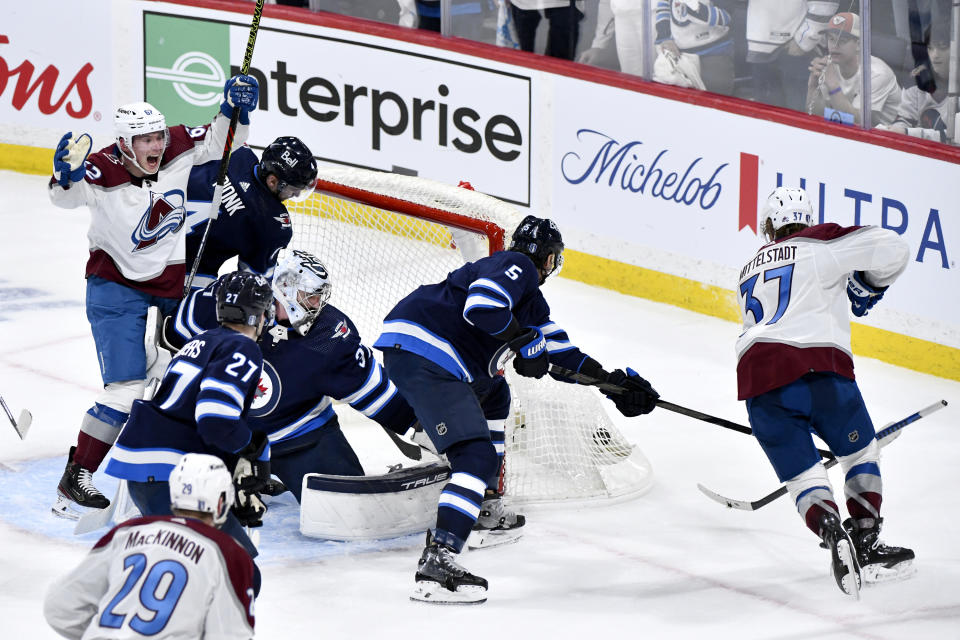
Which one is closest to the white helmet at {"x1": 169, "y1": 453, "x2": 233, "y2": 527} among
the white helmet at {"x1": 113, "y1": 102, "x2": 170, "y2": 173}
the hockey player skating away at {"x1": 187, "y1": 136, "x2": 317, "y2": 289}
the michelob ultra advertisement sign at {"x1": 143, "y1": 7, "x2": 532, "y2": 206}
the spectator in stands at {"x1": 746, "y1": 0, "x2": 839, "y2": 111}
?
the white helmet at {"x1": 113, "y1": 102, "x2": 170, "y2": 173}

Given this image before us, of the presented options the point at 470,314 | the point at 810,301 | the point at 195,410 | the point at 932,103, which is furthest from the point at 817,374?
the point at 932,103

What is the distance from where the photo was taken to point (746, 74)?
7.06 m

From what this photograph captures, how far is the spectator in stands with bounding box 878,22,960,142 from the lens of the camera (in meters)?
6.30

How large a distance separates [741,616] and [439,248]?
2.04 metres

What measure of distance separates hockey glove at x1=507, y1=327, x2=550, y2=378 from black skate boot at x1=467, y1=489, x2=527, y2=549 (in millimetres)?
471

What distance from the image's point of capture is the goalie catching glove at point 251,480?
3943mm

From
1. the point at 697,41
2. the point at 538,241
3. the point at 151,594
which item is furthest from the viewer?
the point at 697,41

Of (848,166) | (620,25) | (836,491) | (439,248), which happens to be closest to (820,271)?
(836,491)

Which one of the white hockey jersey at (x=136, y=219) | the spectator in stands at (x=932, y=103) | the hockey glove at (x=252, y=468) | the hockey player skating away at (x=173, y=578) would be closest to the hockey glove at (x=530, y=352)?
the hockey glove at (x=252, y=468)

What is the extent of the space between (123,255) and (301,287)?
25.8 inches

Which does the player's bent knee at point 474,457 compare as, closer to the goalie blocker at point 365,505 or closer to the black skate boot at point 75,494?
the goalie blocker at point 365,505

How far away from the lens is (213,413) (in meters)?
3.80

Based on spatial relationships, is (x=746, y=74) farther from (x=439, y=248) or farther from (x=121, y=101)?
(x=121, y=101)

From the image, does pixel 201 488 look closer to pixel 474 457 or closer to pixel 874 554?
pixel 474 457
